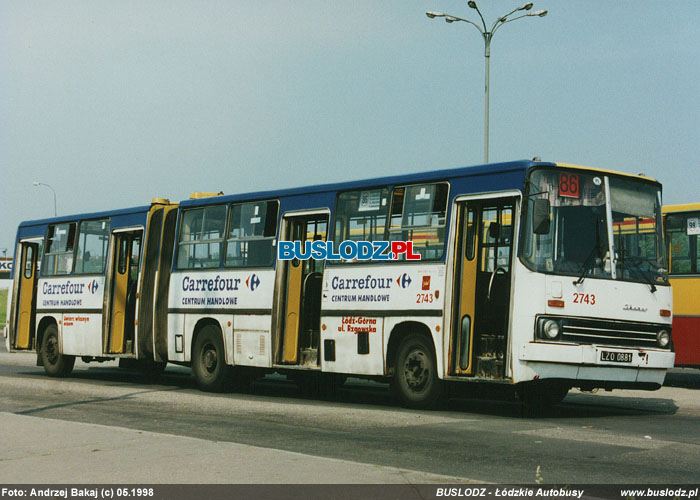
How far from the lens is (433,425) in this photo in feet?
38.4

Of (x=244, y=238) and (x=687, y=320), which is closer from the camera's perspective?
(x=244, y=238)

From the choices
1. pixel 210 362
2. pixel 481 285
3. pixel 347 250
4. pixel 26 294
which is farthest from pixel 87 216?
pixel 481 285

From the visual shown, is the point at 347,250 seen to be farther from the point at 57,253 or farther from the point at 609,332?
the point at 57,253

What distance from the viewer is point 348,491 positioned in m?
6.90

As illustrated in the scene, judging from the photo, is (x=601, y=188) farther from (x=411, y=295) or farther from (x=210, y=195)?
(x=210, y=195)

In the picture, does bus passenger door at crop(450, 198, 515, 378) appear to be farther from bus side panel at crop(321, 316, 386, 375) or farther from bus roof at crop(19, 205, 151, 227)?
bus roof at crop(19, 205, 151, 227)

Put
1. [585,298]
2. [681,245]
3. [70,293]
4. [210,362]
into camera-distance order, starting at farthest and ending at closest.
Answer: [70,293]
[681,245]
[210,362]
[585,298]

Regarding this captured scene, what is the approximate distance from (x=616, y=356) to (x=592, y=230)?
1591mm

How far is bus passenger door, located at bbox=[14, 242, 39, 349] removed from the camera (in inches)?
867

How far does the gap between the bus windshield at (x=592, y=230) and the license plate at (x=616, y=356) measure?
955 millimetres

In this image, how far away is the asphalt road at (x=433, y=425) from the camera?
28.5 ft

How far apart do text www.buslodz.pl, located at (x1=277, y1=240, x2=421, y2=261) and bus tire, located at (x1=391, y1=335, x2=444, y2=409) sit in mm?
1192

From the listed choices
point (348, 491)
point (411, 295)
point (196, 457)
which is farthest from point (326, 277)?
point (348, 491)
